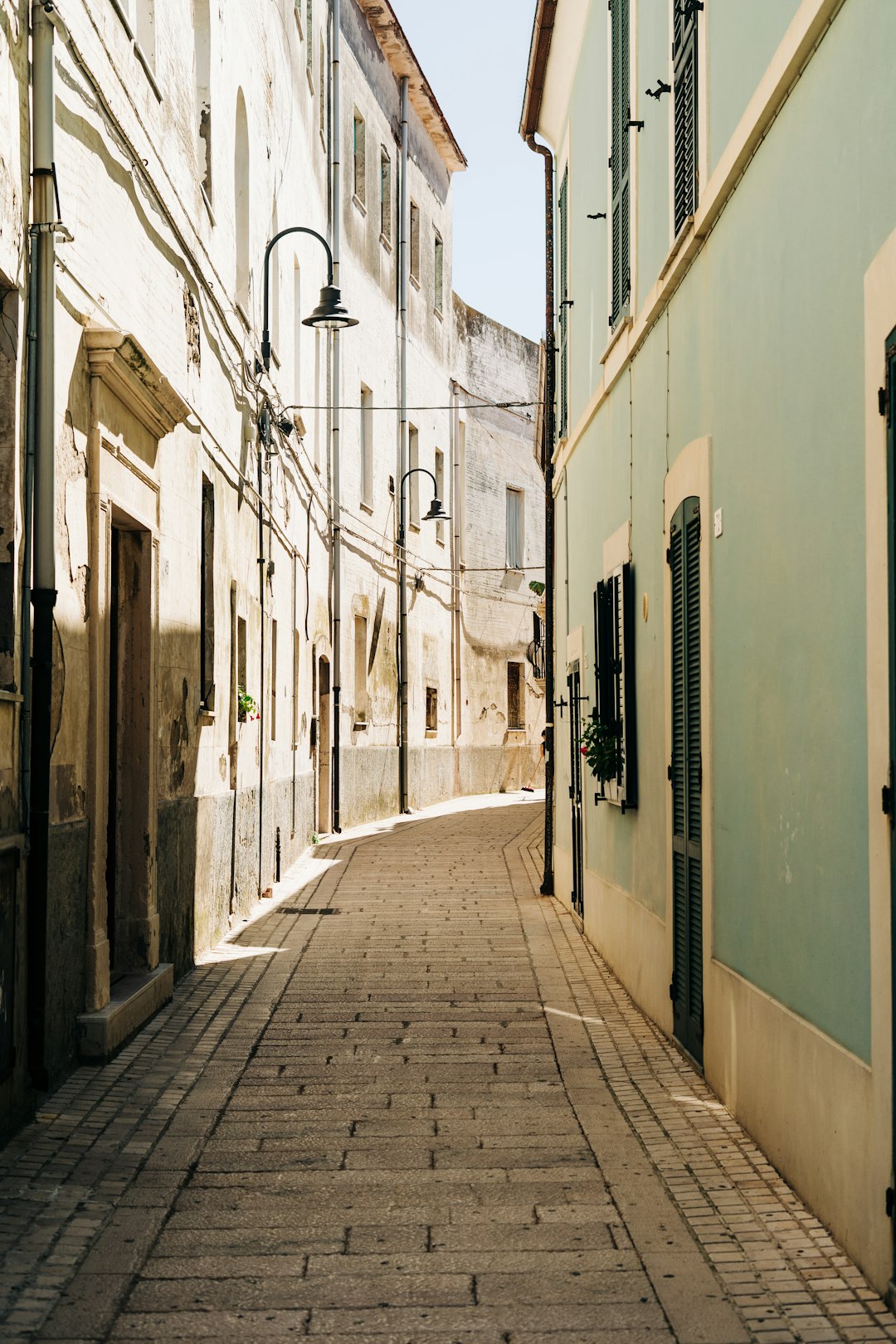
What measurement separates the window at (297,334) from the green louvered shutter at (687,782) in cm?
1040

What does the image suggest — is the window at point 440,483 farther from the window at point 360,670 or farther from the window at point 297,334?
the window at point 297,334

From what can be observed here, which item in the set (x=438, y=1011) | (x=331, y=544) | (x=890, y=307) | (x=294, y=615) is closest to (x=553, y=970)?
(x=438, y=1011)

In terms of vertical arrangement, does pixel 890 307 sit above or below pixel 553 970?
above

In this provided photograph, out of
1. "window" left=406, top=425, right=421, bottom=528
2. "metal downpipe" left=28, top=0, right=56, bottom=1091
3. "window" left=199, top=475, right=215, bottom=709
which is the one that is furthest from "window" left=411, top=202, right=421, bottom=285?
"metal downpipe" left=28, top=0, right=56, bottom=1091

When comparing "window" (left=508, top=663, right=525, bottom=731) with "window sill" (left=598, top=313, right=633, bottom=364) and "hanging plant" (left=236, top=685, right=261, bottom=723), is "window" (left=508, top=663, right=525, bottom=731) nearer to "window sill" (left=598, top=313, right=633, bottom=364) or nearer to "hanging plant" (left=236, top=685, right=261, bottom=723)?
"hanging plant" (left=236, top=685, right=261, bottom=723)

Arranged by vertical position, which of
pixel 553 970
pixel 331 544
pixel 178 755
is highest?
pixel 331 544

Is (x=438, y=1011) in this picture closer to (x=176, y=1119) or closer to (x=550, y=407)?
(x=176, y=1119)

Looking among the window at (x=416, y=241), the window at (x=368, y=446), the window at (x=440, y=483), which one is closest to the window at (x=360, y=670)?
the window at (x=368, y=446)

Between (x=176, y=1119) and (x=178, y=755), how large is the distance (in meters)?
3.80

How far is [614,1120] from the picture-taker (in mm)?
6617

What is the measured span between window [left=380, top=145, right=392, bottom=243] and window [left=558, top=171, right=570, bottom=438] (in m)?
10.5

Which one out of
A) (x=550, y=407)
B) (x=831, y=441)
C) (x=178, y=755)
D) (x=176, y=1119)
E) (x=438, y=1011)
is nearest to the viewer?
(x=831, y=441)

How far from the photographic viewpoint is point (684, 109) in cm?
805

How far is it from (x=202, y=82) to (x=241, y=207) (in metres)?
2.45
